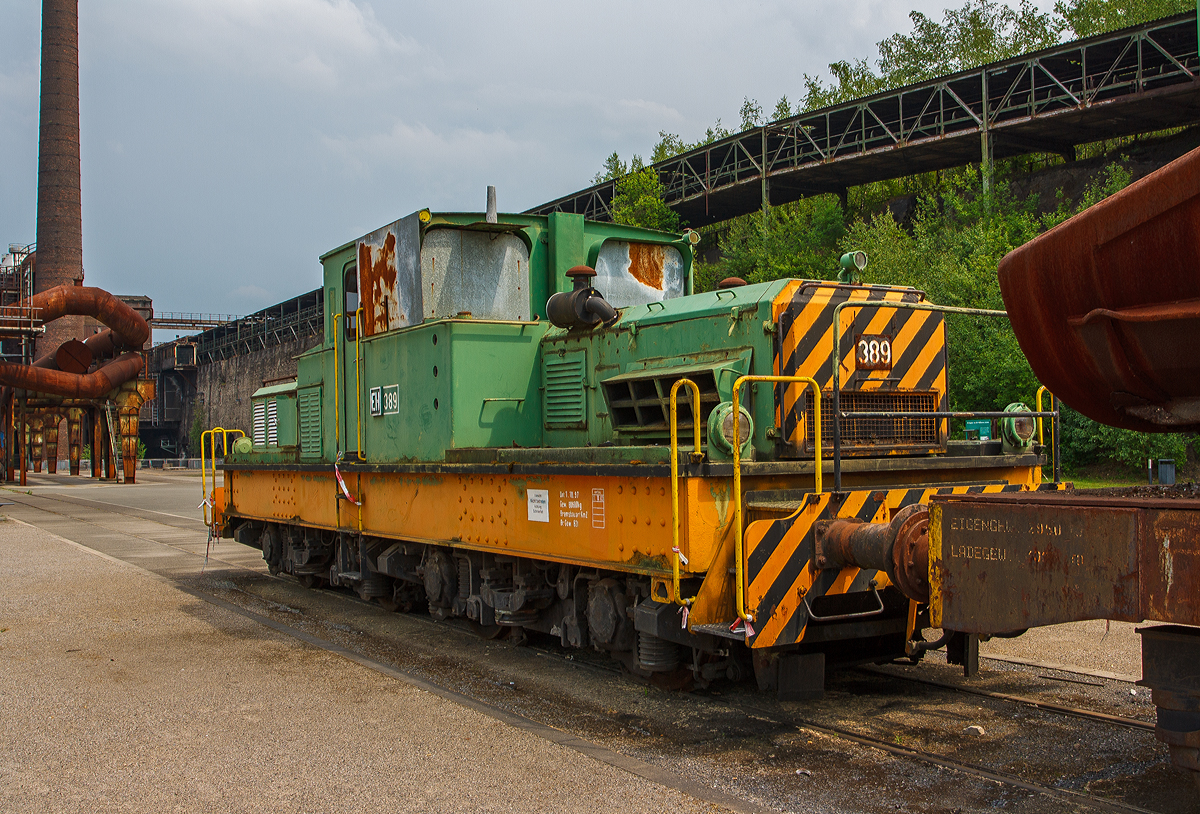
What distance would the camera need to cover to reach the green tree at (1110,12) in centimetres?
3394

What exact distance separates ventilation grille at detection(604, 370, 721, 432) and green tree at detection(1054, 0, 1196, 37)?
3440 centimetres

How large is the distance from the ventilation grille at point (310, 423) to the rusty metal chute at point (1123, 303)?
7.64 meters

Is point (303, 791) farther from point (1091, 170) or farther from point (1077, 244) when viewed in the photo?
point (1091, 170)

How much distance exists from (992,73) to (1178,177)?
24.8 metres

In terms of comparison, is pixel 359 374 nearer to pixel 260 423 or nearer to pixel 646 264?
pixel 646 264

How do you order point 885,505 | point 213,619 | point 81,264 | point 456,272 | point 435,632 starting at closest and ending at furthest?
point 885,505 < point 456,272 < point 435,632 < point 213,619 < point 81,264

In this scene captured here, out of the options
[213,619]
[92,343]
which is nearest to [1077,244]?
[213,619]

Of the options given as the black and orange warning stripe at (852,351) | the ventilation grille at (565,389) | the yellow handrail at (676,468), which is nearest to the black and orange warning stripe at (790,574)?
the yellow handrail at (676,468)

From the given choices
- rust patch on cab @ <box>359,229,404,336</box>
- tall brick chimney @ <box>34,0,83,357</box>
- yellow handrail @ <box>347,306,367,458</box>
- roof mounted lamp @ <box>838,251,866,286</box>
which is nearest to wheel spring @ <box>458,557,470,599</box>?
yellow handrail @ <box>347,306,367,458</box>

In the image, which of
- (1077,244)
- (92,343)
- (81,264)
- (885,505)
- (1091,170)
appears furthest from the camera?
(81,264)

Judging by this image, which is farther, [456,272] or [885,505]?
[456,272]

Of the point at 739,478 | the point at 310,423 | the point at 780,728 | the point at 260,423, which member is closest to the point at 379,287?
the point at 310,423

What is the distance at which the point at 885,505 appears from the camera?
5480 millimetres

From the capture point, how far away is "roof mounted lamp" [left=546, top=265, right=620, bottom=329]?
6910 millimetres
